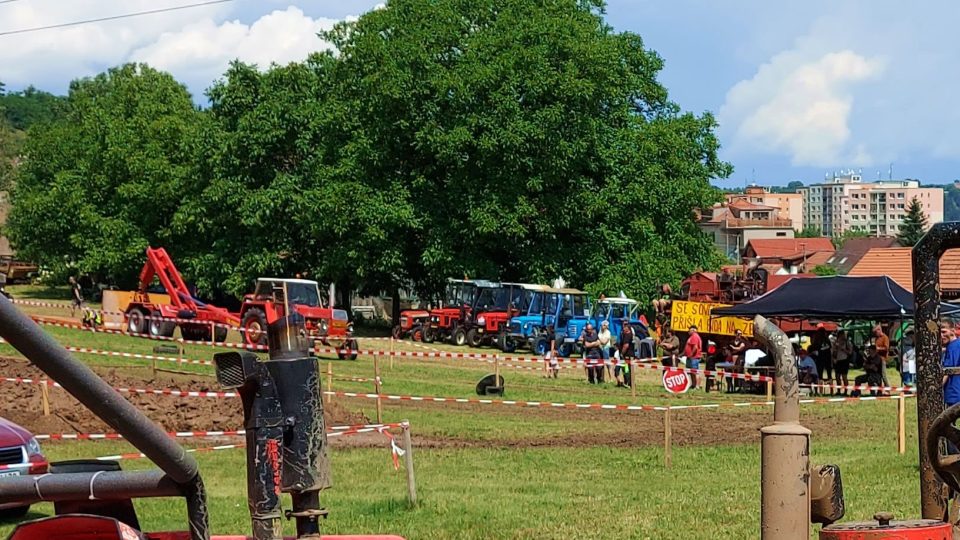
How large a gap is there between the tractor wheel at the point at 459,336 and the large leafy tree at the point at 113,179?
2072cm

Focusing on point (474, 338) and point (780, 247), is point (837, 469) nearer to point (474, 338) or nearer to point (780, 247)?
point (474, 338)

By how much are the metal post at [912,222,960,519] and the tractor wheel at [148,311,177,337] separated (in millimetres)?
38344

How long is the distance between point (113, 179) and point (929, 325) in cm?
7172

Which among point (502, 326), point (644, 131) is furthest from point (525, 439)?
point (644, 131)

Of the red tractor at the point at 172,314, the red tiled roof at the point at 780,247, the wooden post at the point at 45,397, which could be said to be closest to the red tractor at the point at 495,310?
the red tractor at the point at 172,314

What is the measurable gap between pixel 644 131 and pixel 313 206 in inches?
549

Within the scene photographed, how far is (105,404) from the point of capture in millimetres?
2660

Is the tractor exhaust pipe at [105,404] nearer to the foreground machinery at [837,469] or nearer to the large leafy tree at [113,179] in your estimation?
the foreground machinery at [837,469]

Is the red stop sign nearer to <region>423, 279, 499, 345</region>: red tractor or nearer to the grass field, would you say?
the grass field

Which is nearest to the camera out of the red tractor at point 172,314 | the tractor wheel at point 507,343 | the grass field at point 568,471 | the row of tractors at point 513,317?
the grass field at point 568,471

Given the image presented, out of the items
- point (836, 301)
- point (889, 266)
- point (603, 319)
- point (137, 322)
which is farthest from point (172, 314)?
point (889, 266)

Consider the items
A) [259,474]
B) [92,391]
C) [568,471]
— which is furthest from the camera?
[568,471]

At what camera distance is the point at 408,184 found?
5431 centimetres

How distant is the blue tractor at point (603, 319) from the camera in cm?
4278
